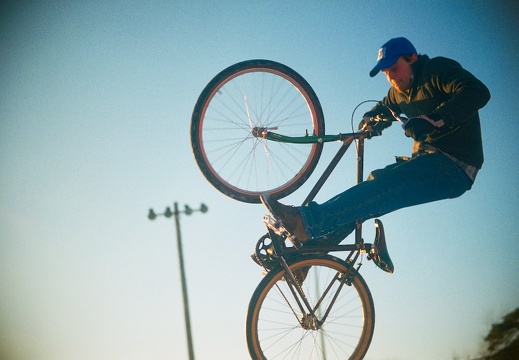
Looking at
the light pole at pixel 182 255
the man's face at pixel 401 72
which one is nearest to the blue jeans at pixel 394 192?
the man's face at pixel 401 72

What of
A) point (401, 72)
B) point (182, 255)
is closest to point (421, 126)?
point (401, 72)

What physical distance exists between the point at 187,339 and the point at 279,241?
30.3 ft

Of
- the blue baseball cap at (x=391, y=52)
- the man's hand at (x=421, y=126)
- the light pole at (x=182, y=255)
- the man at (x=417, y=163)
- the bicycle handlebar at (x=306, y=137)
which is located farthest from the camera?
the light pole at (x=182, y=255)

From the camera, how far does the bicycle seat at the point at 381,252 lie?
338 cm

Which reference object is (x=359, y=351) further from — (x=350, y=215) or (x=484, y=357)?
(x=484, y=357)

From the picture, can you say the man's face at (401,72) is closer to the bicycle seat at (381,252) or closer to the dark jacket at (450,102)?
the dark jacket at (450,102)

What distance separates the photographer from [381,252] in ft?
11.1

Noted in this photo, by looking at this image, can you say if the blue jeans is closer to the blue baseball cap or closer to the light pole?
the blue baseball cap

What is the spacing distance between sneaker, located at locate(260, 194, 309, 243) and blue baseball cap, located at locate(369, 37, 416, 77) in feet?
4.51

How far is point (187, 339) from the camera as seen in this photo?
11.4 m

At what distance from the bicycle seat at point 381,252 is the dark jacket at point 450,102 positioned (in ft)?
2.60

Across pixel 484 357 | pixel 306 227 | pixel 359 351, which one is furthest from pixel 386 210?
pixel 484 357

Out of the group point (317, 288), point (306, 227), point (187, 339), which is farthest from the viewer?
point (187, 339)

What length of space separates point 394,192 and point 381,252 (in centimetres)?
54
